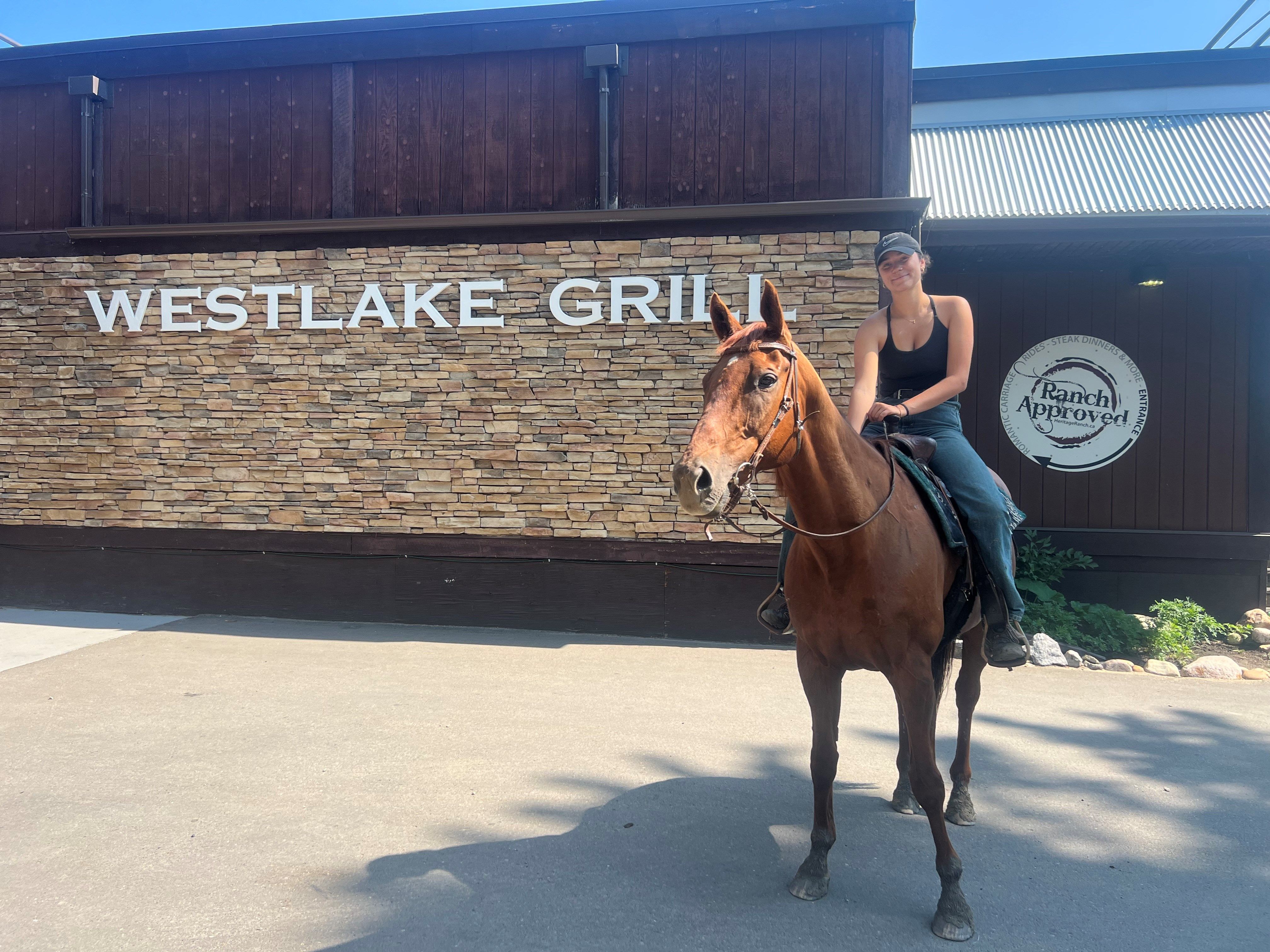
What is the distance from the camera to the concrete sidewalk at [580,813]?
2.95 meters

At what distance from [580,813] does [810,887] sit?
1164 mm

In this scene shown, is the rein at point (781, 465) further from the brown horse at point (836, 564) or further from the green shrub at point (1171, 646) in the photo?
the green shrub at point (1171, 646)

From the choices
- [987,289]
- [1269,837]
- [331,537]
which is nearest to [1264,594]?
[987,289]

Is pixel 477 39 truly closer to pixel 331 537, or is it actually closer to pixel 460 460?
pixel 460 460

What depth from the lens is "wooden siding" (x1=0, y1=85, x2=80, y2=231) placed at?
8.58 meters

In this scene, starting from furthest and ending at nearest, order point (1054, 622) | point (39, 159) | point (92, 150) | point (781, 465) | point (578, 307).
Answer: point (39, 159) < point (92, 150) < point (578, 307) < point (1054, 622) < point (781, 465)

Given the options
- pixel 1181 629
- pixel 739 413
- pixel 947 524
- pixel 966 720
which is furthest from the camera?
pixel 1181 629

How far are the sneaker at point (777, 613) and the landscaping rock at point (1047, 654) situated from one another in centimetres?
412

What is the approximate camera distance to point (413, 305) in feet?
25.8

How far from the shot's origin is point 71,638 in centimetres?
723

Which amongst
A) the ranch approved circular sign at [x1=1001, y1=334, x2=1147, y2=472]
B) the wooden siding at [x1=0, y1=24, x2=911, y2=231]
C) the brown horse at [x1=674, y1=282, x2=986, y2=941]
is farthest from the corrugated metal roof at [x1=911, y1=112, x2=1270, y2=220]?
the brown horse at [x1=674, y1=282, x2=986, y2=941]

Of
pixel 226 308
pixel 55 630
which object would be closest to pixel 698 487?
pixel 226 308

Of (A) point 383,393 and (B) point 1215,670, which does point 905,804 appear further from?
(A) point 383,393

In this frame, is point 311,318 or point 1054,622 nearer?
point 1054,622
